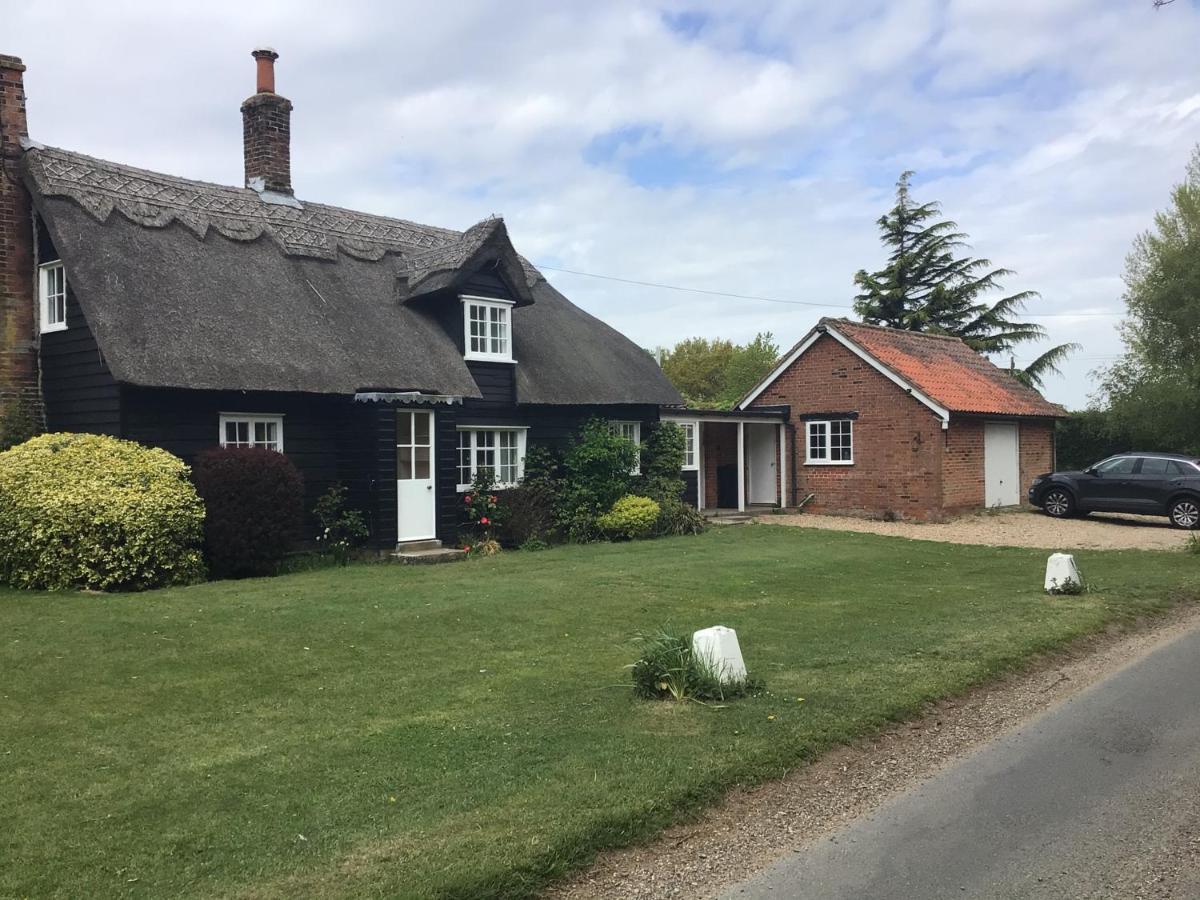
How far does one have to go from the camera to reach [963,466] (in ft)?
77.3

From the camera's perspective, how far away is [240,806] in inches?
197

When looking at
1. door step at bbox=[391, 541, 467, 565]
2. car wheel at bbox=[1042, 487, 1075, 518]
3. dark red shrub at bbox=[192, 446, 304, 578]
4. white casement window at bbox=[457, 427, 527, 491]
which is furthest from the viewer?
car wheel at bbox=[1042, 487, 1075, 518]

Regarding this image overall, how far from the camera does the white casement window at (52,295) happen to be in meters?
15.6

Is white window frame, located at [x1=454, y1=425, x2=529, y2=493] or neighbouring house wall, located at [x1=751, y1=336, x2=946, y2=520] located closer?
white window frame, located at [x1=454, y1=425, x2=529, y2=493]

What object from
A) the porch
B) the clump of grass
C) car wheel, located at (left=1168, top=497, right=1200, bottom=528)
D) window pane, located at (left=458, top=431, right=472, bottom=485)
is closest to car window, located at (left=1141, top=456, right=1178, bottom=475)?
car wheel, located at (left=1168, top=497, right=1200, bottom=528)

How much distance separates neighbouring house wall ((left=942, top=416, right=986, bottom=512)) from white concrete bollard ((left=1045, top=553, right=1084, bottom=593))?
426 inches

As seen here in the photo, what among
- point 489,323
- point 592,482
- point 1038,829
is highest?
point 489,323

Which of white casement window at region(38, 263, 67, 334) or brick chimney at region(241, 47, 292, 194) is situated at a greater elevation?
brick chimney at region(241, 47, 292, 194)

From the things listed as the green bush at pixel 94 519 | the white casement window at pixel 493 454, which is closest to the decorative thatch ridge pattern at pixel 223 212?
the white casement window at pixel 493 454

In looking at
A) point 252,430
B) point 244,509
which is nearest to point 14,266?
point 252,430

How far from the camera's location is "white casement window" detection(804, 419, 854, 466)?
80.7 ft

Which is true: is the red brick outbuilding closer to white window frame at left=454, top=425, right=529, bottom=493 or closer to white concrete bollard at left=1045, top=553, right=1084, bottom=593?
white window frame at left=454, top=425, right=529, bottom=493

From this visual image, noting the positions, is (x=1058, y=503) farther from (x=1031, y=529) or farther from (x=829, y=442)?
(x=829, y=442)

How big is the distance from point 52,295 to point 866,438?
17742 mm
